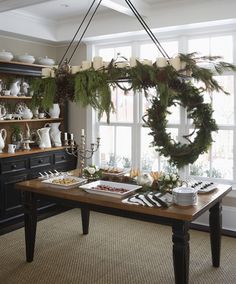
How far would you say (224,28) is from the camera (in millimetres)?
4508

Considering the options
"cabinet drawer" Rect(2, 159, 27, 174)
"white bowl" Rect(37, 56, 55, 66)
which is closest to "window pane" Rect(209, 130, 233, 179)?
"cabinet drawer" Rect(2, 159, 27, 174)

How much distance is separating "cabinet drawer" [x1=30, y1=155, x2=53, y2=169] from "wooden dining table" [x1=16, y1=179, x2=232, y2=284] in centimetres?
127

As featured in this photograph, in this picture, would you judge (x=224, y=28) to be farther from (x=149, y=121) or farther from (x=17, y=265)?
(x=17, y=265)

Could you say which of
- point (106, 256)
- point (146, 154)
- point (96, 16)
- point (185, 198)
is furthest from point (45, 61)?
point (185, 198)

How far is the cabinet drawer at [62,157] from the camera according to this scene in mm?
5378

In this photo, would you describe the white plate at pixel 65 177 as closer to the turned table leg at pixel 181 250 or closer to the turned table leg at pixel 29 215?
the turned table leg at pixel 29 215

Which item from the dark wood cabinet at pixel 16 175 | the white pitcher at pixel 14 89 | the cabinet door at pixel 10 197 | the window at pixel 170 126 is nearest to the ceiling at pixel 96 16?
the window at pixel 170 126

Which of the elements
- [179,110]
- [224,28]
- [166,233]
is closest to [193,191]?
[166,233]

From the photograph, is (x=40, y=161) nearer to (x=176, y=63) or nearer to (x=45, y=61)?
(x=45, y=61)

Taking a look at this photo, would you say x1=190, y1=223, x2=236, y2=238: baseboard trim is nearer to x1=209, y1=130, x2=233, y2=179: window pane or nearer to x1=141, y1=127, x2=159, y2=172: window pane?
x1=209, y1=130, x2=233, y2=179: window pane

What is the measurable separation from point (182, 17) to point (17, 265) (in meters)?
3.36

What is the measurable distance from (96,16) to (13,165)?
2.35 meters

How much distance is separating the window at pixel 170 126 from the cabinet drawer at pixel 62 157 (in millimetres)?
504

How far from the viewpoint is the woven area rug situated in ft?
Result: 11.1
